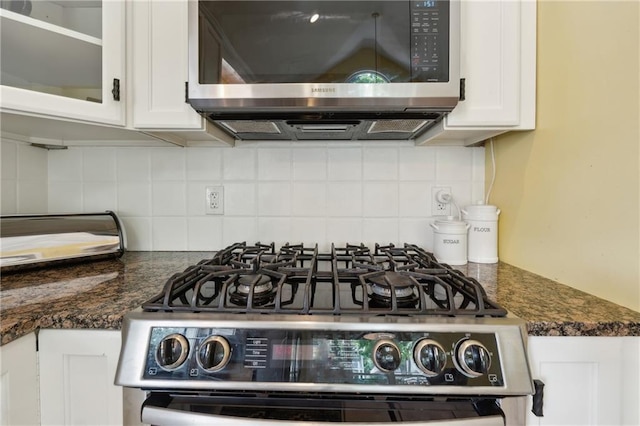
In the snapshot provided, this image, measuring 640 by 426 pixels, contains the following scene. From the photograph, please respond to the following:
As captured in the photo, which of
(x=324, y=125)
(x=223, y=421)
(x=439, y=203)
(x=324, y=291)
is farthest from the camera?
(x=439, y=203)

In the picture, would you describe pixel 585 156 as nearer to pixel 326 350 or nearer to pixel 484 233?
pixel 484 233

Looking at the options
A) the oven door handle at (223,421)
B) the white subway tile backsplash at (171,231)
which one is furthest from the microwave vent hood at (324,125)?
the oven door handle at (223,421)

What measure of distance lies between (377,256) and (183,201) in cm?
78

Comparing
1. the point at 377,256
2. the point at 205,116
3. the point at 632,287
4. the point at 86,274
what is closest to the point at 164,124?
the point at 205,116

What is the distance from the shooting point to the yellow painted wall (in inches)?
27.0

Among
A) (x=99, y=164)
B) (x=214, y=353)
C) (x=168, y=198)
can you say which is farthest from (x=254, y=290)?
(x=99, y=164)

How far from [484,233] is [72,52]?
1403 millimetres

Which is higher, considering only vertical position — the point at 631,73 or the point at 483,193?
the point at 631,73

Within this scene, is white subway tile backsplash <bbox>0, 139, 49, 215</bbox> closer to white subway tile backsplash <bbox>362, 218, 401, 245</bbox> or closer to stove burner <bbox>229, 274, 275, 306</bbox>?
stove burner <bbox>229, 274, 275, 306</bbox>

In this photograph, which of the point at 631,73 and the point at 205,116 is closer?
the point at 631,73

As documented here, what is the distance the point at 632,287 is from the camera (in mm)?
673

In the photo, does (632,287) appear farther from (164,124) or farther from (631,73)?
(164,124)

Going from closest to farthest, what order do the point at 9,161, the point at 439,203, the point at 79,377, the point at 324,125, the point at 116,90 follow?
1. the point at 79,377
2. the point at 116,90
3. the point at 324,125
4. the point at 9,161
5. the point at 439,203

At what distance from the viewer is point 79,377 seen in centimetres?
66
